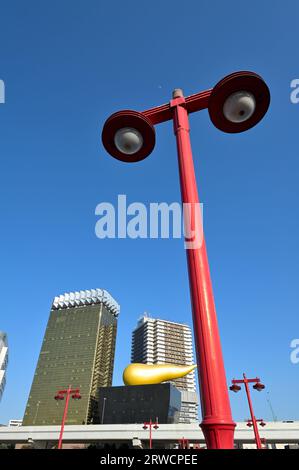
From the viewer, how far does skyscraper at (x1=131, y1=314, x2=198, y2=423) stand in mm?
145375

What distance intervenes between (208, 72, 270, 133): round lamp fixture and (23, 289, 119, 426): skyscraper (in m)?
117

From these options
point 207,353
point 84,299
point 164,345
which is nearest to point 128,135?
point 207,353

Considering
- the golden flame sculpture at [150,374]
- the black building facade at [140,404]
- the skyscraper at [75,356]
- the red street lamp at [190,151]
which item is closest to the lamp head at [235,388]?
the red street lamp at [190,151]

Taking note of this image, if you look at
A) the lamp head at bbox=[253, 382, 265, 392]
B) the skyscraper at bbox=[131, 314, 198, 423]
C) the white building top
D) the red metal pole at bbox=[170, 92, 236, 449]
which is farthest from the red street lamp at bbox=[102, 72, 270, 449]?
the skyscraper at bbox=[131, 314, 198, 423]

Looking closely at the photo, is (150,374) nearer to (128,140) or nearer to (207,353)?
(128,140)

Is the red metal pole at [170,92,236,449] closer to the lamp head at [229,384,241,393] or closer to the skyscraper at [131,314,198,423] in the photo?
the lamp head at [229,384,241,393]

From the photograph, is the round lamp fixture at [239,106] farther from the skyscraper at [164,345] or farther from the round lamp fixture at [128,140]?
the skyscraper at [164,345]

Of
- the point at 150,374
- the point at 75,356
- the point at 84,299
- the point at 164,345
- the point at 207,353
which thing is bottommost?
the point at 207,353

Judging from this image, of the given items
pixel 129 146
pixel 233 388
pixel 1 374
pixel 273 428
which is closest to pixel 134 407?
pixel 273 428

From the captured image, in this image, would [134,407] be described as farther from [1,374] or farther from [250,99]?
[1,374]

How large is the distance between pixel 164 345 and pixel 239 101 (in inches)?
6041

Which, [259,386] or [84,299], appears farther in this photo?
[84,299]

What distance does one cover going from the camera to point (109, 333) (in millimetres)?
136125

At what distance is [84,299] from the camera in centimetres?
14388
